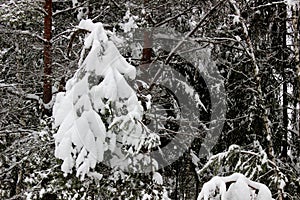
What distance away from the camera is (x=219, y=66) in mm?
9312

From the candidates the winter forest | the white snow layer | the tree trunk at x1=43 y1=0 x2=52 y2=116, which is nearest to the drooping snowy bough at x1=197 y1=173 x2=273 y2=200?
the winter forest

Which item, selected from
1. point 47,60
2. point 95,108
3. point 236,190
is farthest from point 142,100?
point 236,190

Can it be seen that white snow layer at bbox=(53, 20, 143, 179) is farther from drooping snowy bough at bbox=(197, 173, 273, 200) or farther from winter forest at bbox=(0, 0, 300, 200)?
drooping snowy bough at bbox=(197, 173, 273, 200)

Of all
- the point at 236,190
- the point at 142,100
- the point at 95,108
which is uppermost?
the point at 236,190

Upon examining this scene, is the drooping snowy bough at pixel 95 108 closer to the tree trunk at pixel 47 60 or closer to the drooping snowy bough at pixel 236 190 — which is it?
the drooping snowy bough at pixel 236 190

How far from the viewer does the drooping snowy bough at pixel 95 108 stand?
4314mm

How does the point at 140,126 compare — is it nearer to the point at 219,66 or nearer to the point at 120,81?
the point at 120,81

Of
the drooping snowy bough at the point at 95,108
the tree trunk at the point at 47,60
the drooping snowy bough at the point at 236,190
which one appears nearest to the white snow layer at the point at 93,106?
the drooping snowy bough at the point at 95,108

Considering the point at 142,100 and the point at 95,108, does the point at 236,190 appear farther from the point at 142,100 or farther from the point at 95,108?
the point at 142,100

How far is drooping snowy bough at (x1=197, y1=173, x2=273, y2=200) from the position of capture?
2592 millimetres

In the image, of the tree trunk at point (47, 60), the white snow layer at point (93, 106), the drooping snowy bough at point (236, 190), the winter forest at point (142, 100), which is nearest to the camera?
the drooping snowy bough at point (236, 190)

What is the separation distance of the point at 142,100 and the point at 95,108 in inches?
→ 43.5

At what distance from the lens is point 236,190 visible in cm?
Result: 260

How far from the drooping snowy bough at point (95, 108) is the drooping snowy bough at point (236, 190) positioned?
1.85m
